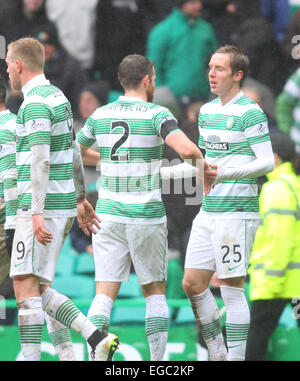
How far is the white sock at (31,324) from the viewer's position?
6.48 metres

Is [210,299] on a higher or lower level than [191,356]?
higher

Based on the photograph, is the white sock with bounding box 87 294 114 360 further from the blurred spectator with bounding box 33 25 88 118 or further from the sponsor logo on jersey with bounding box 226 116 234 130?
the blurred spectator with bounding box 33 25 88 118

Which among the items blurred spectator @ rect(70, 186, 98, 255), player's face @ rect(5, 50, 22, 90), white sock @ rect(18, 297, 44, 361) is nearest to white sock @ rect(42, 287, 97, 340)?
white sock @ rect(18, 297, 44, 361)

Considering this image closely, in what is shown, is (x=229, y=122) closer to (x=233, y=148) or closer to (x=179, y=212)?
(x=233, y=148)

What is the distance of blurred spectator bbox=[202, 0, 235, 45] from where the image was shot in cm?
897

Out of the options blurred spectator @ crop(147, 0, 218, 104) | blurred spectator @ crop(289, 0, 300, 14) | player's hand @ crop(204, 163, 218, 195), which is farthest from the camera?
blurred spectator @ crop(289, 0, 300, 14)

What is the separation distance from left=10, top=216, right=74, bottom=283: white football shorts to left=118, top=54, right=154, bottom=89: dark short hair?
99 centimetres

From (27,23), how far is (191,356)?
309cm

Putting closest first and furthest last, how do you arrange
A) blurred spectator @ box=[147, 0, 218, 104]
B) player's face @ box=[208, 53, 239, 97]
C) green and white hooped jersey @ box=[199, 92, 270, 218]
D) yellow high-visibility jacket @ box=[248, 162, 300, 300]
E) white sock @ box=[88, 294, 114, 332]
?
white sock @ box=[88, 294, 114, 332], green and white hooped jersey @ box=[199, 92, 270, 218], player's face @ box=[208, 53, 239, 97], yellow high-visibility jacket @ box=[248, 162, 300, 300], blurred spectator @ box=[147, 0, 218, 104]

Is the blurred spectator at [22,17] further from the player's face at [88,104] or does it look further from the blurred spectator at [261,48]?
the blurred spectator at [261,48]

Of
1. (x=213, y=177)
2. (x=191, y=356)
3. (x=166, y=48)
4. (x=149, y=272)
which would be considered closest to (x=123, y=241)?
(x=149, y=272)

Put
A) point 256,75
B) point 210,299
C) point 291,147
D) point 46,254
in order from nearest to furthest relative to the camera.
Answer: point 46,254 → point 210,299 → point 291,147 → point 256,75
